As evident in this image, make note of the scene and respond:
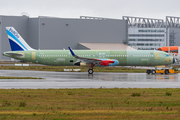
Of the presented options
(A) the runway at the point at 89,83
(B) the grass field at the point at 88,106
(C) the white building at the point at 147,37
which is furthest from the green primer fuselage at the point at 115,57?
(C) the white building at the point at 147,37

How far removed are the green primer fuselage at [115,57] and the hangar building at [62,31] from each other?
3689cm

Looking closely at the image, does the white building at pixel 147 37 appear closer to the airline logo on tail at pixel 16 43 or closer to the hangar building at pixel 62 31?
the hangar building at pixel 62 31

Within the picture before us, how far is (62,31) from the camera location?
81.1m

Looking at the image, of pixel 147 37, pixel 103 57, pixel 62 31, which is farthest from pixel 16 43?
pixel 147 37

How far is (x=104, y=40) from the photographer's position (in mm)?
83938

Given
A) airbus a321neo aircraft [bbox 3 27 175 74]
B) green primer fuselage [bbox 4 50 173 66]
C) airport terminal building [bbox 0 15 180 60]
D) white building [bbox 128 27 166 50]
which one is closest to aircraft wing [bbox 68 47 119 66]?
airbus a321neo aircraft [bbox 3 27 175 74]

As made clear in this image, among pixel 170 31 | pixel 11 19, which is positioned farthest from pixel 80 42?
pixel 170 31

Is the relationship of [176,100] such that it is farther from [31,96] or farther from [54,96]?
[31,96]

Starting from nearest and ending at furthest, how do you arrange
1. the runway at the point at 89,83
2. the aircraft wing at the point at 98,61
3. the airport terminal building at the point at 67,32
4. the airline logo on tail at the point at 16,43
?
the runway at the point at 89,83 → the aircraft wing at the point at 98,61 → the airline logo on tail at the point at 16,43 → the airport terminal building at the point at 67,32

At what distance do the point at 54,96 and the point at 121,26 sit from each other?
72.4 m

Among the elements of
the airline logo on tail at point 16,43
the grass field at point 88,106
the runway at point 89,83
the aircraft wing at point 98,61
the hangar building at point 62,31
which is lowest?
the grass field at point 88,106

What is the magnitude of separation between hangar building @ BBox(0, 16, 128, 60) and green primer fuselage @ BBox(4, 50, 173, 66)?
1452 inches

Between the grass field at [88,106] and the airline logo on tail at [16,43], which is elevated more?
the airline logo on tail at [16,43]

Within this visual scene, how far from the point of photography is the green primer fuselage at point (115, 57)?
129ft
